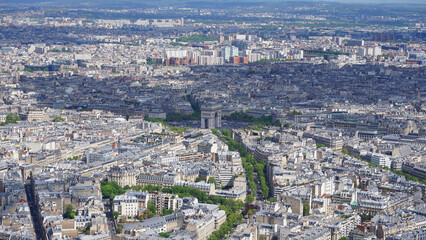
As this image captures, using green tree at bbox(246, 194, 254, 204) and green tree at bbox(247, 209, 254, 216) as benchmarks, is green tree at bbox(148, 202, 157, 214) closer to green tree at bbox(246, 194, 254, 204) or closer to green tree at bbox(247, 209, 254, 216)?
green tree at bbox(247, 209, 254, 216)

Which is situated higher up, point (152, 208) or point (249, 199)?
point (152, 208)

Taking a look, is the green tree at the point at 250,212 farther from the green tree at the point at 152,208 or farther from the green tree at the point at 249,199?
the green tree at the point at 152,208

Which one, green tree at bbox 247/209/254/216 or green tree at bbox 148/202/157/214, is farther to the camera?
green tree at bbox 148/202/157/214

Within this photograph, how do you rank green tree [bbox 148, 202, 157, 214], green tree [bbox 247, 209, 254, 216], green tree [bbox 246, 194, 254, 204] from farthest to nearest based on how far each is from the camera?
green tree [bbox 246, 194, 254, 204] → green tree [bbox 148, 202, 157, 214] → green tree [bbox 247, 209, 254, 216]

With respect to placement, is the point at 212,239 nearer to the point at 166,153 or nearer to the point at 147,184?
the point at 147,184

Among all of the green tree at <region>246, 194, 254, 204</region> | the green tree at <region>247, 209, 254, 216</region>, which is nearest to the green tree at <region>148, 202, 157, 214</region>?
the green tree at <region>247, 209, 254, 216</region>

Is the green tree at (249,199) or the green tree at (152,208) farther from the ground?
the green tree at (152,208)

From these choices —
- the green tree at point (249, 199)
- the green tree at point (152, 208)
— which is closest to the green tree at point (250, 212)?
the green tree at point (249, 199)

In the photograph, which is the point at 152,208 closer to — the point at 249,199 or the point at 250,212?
the point at 250,212

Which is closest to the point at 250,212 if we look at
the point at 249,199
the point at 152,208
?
the point at 249,199

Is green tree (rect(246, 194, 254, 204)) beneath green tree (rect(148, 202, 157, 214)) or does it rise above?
beneath

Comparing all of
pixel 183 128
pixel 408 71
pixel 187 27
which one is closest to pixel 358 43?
pixel 408 71

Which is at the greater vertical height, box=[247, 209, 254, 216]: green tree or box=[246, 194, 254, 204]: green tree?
box=[247, 209, 254, 216]: green tree

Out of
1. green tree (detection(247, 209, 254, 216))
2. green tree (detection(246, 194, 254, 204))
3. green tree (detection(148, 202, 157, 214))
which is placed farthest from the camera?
green tree (detection(246, 194, 254, 204))
